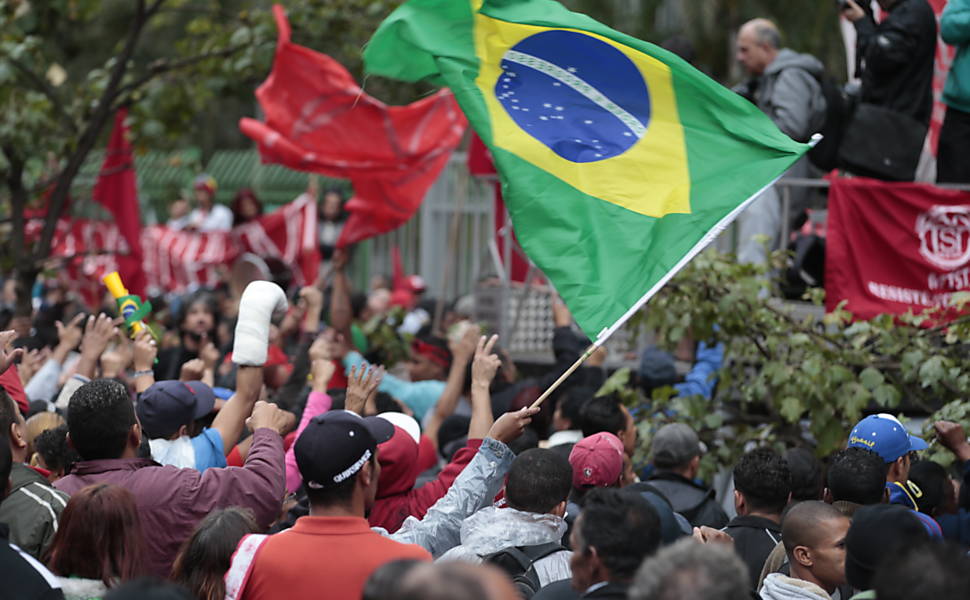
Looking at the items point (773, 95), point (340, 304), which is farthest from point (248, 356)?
point (773, 95)

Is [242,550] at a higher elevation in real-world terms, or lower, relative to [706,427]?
higher

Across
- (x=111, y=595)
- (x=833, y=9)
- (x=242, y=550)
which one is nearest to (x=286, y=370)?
(x=242, y=550)

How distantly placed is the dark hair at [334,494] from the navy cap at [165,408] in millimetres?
1697

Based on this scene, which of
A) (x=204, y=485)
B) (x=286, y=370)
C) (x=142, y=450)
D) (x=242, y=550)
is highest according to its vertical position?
(x=242, y=550)

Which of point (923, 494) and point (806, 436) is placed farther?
point (806, 436)

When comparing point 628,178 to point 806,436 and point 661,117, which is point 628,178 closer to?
point 661,117

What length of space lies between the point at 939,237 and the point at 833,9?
11878 millimetres

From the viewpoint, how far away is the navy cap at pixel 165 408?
5.64 metres

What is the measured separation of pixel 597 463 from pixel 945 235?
140 inches

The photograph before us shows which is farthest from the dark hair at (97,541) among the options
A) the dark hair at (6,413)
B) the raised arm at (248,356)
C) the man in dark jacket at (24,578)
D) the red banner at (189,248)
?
the red banner at (189,248)

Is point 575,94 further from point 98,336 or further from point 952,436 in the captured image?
point 98,336

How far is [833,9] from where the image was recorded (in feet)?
62.6

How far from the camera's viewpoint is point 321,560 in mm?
3992

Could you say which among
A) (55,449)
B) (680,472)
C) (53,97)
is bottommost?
(53,97)
